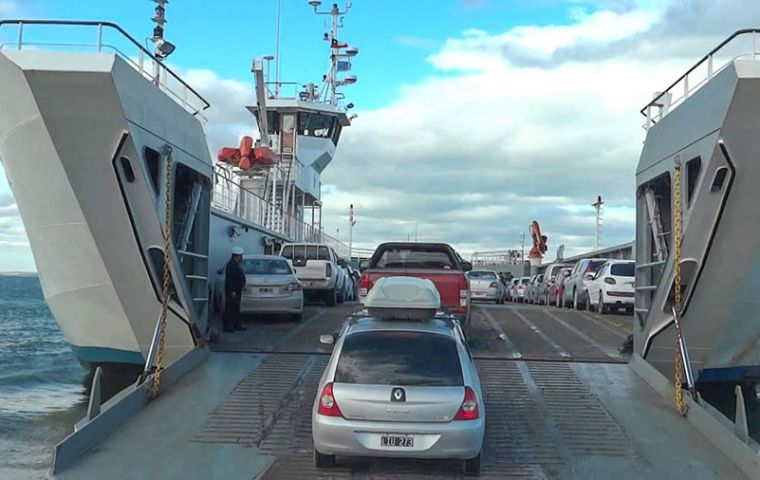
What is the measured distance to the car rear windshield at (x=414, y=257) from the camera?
1441 centimetres

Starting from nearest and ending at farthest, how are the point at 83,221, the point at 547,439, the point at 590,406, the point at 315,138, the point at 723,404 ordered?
1. the point at 547,439
2. the point at 590,406
3. the point at 83,221
4. the point at 723,404
5. the point at 315,138

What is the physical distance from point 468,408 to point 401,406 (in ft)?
1.94

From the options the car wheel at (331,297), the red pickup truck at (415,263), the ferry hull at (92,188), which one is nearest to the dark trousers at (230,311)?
the ferry hull at (92,188)

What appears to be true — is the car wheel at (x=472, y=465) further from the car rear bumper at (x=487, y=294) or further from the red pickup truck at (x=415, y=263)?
the car rear bumper at (x=487, y=294)

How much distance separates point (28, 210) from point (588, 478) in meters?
8.27

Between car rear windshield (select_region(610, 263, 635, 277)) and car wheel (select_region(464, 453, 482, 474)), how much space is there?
13184 mm

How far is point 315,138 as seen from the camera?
3741 centimetres

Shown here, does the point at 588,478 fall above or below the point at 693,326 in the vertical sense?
below

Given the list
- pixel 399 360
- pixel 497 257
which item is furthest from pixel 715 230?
pixel 497 257

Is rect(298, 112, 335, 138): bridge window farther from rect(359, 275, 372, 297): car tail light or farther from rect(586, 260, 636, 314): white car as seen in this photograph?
rect(359, 275, 372, 297): car tail light

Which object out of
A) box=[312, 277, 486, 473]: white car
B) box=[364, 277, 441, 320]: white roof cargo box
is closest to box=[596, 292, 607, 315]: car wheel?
box=[364, 277, 441, 320]: white roof cargo box

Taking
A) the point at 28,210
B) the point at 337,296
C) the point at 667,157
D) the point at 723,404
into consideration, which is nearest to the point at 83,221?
the point at 28,210

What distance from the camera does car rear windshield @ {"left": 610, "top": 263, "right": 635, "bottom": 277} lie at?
19.4 metres

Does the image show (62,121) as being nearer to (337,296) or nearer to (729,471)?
(729,471)
